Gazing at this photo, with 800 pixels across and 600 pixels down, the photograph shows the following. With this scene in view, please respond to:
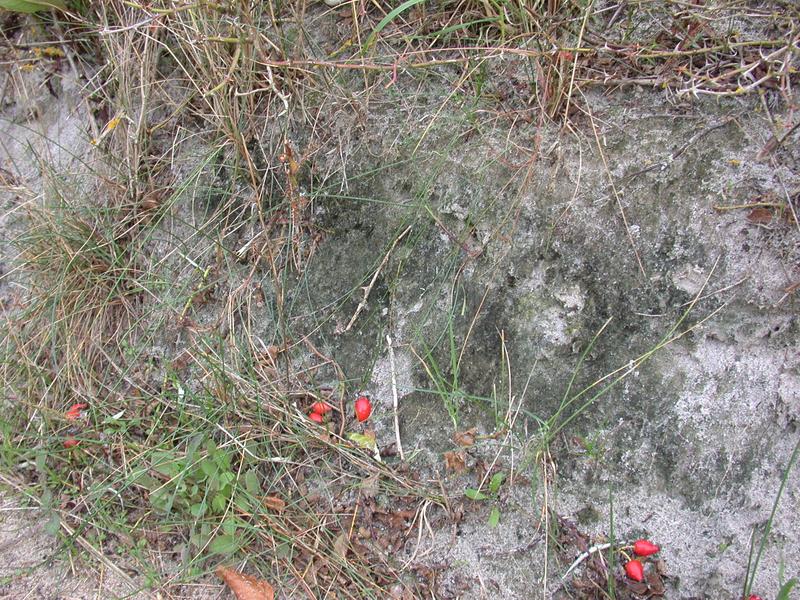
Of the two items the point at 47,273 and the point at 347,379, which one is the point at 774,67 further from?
the point at 47,273

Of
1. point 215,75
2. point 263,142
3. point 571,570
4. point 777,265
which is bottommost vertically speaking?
point 571,570

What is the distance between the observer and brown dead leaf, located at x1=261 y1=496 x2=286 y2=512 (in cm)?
191

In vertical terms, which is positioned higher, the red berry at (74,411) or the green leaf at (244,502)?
the red berry at (74,411)

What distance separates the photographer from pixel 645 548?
5.25 ft

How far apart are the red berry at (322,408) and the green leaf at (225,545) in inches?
16.5

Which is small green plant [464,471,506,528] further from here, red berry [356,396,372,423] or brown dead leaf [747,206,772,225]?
brown dead leaf [747,206,772,225]

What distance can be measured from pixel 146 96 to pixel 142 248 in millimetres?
558

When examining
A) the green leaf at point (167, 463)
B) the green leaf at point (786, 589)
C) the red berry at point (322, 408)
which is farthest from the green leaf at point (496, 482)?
the green leaf at point (167, 463)

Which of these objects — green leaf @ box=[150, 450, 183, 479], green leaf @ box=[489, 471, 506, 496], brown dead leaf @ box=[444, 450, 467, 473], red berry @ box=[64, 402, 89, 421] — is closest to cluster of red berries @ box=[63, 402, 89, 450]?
A: red berry @ box=[64, 402, 89, 421]

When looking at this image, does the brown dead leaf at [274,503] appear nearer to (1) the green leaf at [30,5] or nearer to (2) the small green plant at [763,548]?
(2) the small green plant at [763,548]

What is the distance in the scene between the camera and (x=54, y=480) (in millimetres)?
2115

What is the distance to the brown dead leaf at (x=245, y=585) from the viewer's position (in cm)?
183

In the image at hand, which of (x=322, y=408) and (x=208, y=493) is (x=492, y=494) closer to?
(x=322, y=408)

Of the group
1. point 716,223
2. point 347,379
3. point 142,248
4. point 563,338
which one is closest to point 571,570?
point 563,338
